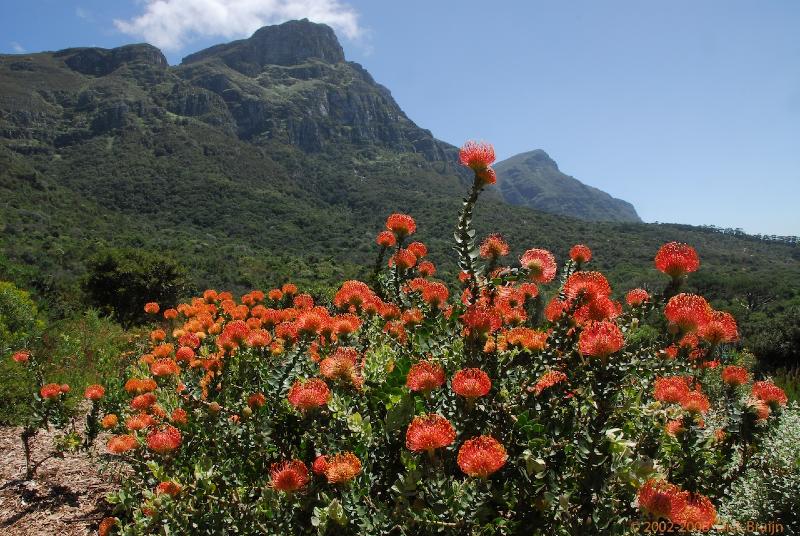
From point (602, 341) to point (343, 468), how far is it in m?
0.84

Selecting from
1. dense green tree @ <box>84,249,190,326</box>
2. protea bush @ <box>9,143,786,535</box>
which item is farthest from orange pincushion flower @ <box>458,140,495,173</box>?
dense green tree @ <box>84,249,190,326</box>

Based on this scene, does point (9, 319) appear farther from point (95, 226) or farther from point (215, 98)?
point (215, 98)

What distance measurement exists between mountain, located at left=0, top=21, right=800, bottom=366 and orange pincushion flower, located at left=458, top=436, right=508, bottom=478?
14.2 m

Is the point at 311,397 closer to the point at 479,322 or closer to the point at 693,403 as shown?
the point at 479,322

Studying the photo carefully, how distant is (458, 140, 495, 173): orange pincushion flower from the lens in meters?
1.93

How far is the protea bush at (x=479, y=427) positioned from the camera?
4.36ft

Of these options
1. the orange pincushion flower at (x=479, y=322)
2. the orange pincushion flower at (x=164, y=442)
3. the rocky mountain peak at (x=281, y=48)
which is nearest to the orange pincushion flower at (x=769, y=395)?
the orange pincushion flower at (x=479, y=322)

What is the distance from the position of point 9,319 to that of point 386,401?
851cm

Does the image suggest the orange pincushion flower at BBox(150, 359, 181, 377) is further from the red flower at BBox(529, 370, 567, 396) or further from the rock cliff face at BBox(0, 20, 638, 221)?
the rock cliff face at BBox(0, 20, 638, 221)

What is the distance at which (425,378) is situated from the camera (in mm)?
1528

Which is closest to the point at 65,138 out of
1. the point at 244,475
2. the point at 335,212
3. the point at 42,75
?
the point at 42,75

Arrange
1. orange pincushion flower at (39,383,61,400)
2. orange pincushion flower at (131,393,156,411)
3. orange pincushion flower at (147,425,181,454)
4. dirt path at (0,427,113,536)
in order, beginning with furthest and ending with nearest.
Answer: orange pincushion flower at (39,383,61,400), dirt path at (0,427,113,536), orange pincushion flower at (131,393,156,411), orange pincushion flower at (147,425,181,454)

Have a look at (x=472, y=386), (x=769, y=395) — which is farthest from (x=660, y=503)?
(x=769, y=395)

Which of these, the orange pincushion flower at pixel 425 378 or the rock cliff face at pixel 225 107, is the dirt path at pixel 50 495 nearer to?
the orange pincushion flower at pixel 425 378
